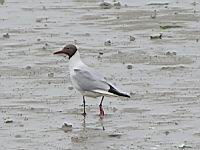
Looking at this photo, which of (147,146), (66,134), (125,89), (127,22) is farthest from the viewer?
(127,22)

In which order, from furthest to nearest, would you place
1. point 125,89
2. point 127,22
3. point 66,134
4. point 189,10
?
point 189,10 < point 127,22 < point 125,89 < point 66,134

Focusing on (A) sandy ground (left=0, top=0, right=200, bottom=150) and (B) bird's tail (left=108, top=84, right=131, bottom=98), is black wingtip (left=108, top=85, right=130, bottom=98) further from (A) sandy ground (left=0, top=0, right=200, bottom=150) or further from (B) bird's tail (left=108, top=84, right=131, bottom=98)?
(A) sandy ground (left=0, top=0, right=200, bottom=150)

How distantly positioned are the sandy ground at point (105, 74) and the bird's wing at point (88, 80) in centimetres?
31

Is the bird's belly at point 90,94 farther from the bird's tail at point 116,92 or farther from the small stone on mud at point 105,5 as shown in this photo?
the small stone on mud at point 105,5

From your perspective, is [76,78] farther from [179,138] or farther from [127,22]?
[127,22]

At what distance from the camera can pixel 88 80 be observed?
42.8 ft

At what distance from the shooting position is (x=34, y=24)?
2064 centimetres

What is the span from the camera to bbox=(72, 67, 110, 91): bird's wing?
508 inches

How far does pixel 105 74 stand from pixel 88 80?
226cm

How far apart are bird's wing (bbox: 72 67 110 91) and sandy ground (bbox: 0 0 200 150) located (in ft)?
1.03

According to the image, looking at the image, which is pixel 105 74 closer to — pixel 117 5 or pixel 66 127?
pixel 66 127

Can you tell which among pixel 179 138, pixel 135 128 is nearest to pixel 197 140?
pixel 179 138

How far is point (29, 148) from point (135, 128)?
1506 millimetres

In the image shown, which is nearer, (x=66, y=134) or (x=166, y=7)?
(x=66, y=134)
